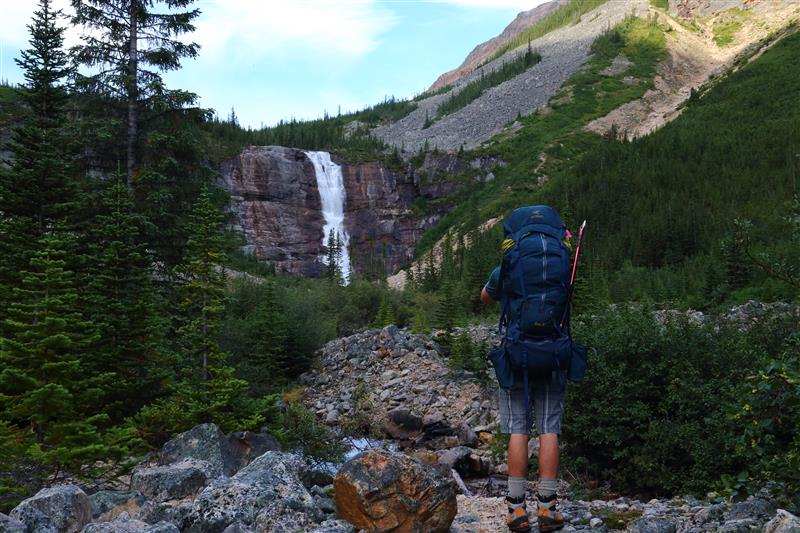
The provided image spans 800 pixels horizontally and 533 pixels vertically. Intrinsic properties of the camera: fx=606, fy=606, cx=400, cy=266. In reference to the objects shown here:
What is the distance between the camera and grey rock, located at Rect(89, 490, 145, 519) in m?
4.72

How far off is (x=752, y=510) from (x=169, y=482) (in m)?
4.55

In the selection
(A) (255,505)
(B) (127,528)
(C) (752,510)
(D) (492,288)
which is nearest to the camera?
(B) (127,528)

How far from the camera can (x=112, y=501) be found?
4.84 metres

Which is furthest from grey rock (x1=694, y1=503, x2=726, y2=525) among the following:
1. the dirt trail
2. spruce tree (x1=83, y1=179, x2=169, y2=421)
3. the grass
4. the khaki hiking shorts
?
the grass

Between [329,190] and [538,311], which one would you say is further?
[329,190]

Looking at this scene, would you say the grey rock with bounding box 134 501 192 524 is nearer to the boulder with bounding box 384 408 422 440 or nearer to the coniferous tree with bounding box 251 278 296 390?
the boulder with bounding box 384 408 422 440

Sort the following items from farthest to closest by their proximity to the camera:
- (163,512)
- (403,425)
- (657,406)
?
(403,425) → (657,406) → (163,512)

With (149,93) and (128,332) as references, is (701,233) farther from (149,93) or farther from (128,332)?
(128,332)

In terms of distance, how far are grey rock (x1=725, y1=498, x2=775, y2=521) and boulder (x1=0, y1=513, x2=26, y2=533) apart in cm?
450

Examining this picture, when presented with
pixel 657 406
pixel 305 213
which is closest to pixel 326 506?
pixel 657 406

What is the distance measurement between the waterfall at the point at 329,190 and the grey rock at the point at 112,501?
6115cm

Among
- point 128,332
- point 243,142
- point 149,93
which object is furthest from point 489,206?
point 128,332

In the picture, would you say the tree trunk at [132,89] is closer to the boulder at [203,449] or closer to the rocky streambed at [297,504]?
the boulder at [203,449]

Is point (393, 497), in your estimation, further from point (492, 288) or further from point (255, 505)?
point (492, 288)
